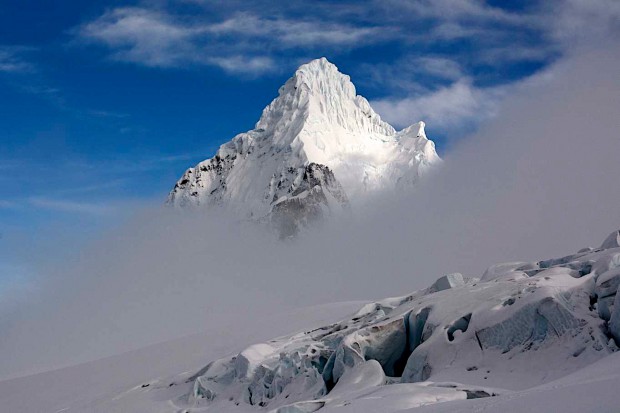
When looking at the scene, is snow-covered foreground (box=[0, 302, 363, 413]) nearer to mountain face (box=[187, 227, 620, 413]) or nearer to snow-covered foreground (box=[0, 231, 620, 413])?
snow-covered foreground (box=[0, 231, 620, 413])

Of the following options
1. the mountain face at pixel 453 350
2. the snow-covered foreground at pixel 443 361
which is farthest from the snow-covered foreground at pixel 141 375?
the mountain face at pixel 453 350

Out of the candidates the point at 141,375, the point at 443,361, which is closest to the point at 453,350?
the point at 443,361

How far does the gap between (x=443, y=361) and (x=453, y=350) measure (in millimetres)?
522

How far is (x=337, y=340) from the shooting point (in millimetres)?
28078

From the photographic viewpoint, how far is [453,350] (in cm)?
2141

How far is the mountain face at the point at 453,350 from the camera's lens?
18.3 meters

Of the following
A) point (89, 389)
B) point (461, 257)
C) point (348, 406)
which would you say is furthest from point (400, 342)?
point (461, 257)

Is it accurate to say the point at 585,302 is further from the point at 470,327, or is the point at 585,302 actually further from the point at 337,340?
the point at 337,340

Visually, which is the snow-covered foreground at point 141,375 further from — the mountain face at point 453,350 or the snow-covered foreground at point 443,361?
the mountain face at point 453,350

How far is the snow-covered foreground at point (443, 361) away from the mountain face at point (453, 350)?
0.04 metres

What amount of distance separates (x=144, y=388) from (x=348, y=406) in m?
18.1

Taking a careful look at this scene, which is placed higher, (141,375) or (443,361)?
(141,375)

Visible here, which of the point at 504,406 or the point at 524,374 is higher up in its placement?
the point at 504,406

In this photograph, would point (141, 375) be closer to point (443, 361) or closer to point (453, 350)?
point (443, 361)
